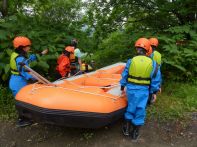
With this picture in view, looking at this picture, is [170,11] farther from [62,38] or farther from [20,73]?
[20,73]

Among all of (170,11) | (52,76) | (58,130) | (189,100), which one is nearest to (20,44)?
(58,130)

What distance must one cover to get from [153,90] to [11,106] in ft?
11.1

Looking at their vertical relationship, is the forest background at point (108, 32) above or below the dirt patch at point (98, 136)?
above

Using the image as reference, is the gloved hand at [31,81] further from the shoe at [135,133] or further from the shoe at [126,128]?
the shoe at [135,133]

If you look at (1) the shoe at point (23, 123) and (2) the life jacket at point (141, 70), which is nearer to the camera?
(2) the life jacket at point (141, 70)

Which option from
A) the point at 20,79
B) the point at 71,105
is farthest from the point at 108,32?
the point at 71,105

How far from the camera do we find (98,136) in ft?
18.8

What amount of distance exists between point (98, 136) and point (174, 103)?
7.48 ft

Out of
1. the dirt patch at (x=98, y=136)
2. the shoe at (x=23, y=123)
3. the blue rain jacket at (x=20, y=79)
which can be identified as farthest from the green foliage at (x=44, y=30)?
the dirt patch at (x=98, y=136)

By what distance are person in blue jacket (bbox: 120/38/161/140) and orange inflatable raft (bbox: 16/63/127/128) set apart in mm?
240

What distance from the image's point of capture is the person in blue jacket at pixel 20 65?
5946 mm

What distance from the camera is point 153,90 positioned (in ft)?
18.0

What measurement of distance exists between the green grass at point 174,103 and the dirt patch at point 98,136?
1.08 ft

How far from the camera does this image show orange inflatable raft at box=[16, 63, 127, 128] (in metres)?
5.05
